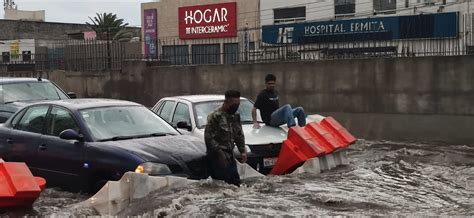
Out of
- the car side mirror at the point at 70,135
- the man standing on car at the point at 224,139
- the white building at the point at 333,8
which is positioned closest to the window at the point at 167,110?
the car side mirror at the point at 70,135

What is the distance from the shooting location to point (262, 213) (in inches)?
262

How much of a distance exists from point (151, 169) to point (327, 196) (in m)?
2.26

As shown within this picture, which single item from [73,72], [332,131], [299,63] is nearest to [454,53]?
[299,63]

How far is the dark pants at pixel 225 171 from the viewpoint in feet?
25.7

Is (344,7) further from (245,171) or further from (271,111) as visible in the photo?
(245,171)

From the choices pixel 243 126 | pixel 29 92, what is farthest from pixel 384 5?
pixel 243 126

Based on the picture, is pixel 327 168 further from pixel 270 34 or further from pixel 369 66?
pixel 270 34

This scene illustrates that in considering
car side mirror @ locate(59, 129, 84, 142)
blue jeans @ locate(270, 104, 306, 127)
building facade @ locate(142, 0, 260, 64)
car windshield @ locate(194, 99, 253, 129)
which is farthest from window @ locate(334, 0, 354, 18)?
car side mirror @ locate(59, 129, 84, 142)

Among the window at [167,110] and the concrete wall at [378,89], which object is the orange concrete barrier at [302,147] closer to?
the window at [167,110]

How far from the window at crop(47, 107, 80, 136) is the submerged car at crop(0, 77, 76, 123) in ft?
14.8

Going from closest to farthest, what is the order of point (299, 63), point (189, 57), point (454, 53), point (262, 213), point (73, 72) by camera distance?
point (262, 213) → point (454, 53) → point (299, 63) → point (189, 57) → point (73, 72)

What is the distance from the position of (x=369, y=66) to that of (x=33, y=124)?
9266 millimetres

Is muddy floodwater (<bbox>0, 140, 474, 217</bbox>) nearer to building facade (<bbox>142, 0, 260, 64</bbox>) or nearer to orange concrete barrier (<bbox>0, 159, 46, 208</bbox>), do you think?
orange concrete barrier (<bbox>0, 159, 46, 208</bbox>)

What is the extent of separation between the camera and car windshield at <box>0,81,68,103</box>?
13414mm
